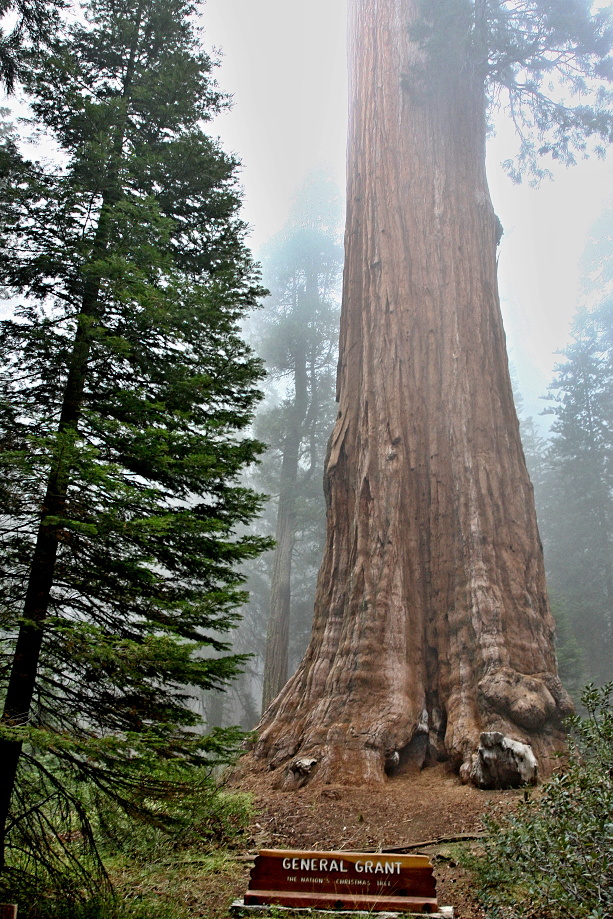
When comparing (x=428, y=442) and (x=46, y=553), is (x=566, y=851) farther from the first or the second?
(x=428, y=442)

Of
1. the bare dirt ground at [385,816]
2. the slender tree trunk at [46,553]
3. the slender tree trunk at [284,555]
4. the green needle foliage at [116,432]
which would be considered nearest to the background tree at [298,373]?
the slender tree trunk at [284,555]

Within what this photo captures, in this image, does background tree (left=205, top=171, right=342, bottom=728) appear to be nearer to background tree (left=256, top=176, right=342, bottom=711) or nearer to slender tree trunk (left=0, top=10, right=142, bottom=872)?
background tree (left=256, top=176, right=342, bottom=711)

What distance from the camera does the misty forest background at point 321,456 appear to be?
785 inches

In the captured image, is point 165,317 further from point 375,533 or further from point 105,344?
point 375,533

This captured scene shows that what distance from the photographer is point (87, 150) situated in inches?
174

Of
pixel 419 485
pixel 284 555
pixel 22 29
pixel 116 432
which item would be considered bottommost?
pixel 116 432

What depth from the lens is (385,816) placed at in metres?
5.18

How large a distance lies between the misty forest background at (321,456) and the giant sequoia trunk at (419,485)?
9.95 m

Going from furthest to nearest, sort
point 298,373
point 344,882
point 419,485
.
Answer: point 298,373 → point 419,485 → point 344,882

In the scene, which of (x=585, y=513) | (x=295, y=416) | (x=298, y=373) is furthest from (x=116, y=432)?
(x=585, y=513)

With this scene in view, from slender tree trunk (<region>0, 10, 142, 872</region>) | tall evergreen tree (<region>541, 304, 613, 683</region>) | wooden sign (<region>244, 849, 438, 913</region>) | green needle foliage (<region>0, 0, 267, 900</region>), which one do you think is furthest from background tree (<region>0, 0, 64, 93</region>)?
tall evergreen tree (<region>541, 304, 613, 683</region>)

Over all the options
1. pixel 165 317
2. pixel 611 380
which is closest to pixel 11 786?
pixel 165 317

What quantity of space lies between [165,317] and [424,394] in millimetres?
5132

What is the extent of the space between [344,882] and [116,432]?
3004 mm
